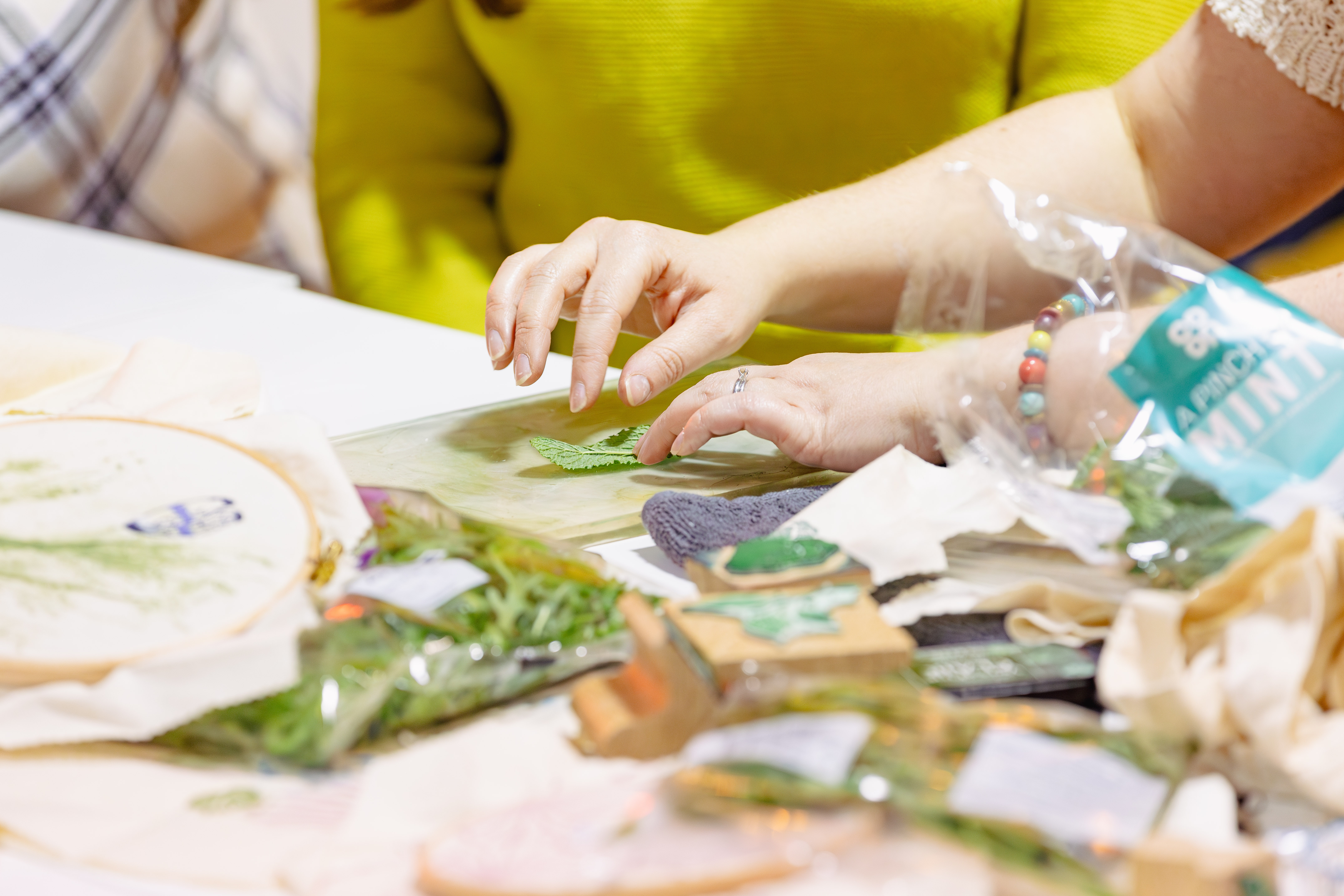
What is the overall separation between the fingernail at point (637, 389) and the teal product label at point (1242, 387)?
28 centimetres

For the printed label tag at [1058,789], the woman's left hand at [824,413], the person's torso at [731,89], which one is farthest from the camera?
the person's torso at [731,89]

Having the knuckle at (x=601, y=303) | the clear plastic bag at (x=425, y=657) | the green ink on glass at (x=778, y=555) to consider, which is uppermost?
the green ink on glass at (x=778, y=555)

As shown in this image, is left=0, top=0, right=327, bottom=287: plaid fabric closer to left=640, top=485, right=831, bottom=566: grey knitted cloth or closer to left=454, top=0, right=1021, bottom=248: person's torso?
left=454, top=0, right=1021, bottom=248: person's torso

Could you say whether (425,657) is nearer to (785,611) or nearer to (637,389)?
(785,611)

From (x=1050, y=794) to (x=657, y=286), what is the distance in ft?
1.66

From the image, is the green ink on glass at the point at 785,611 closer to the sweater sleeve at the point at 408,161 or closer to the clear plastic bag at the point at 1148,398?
the clear plastic bag at the point at 1148,398

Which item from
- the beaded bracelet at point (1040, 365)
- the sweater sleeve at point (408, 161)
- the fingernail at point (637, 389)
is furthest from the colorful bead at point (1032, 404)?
the sweater sleeve at point (408, 161)

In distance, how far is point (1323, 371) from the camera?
379 millimetres

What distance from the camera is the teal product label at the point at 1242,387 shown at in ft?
1.22

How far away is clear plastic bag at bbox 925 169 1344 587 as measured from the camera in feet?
1.23

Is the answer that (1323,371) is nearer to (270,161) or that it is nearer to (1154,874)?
(1154,874)

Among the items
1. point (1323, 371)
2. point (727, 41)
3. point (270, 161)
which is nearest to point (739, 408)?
point (1323, 371)

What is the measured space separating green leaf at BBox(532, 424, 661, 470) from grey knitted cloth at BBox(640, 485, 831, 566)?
0.11 m

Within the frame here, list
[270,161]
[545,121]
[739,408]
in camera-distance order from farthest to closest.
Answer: [270,161], [545,121], [739,408]
